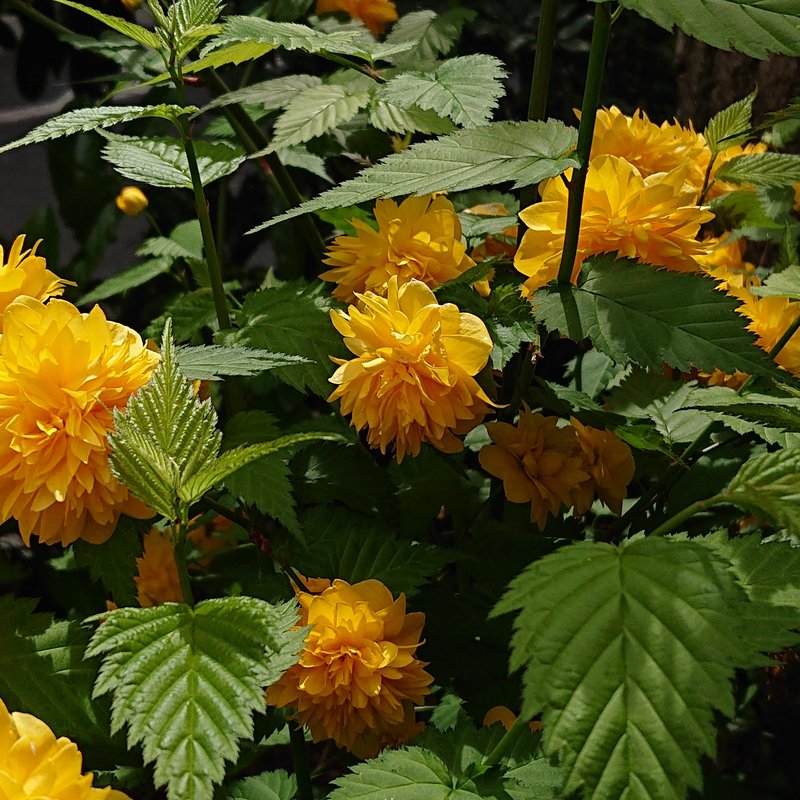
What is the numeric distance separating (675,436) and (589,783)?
347 mm

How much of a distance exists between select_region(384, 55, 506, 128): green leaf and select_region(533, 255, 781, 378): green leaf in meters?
0.19

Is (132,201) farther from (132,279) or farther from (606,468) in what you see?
(606,468)

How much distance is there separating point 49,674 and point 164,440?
197mm

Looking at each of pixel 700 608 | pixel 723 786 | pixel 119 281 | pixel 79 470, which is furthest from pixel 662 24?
pixel 119 281

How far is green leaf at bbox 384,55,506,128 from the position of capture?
74 centimetres

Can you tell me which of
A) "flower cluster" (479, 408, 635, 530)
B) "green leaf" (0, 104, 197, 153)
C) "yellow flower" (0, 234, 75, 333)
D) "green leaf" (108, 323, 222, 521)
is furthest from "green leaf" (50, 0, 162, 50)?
"flower cluster" (479, 408, 635, 530)

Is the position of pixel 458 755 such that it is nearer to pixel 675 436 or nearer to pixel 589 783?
pixel 589 783

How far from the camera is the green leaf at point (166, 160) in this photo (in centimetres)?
74

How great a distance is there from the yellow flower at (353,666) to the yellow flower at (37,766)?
168 mm

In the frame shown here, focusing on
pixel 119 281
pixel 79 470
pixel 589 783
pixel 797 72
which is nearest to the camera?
pixel 589 783

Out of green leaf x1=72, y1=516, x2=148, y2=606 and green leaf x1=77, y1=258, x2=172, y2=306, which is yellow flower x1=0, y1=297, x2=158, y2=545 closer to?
green leaf x1=72, y1=516, x2=148, y2=606

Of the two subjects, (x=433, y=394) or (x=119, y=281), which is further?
(x=119, y=281)

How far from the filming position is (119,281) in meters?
1.13

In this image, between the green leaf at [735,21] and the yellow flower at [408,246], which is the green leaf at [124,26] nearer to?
the yellow flower at [408,246]
